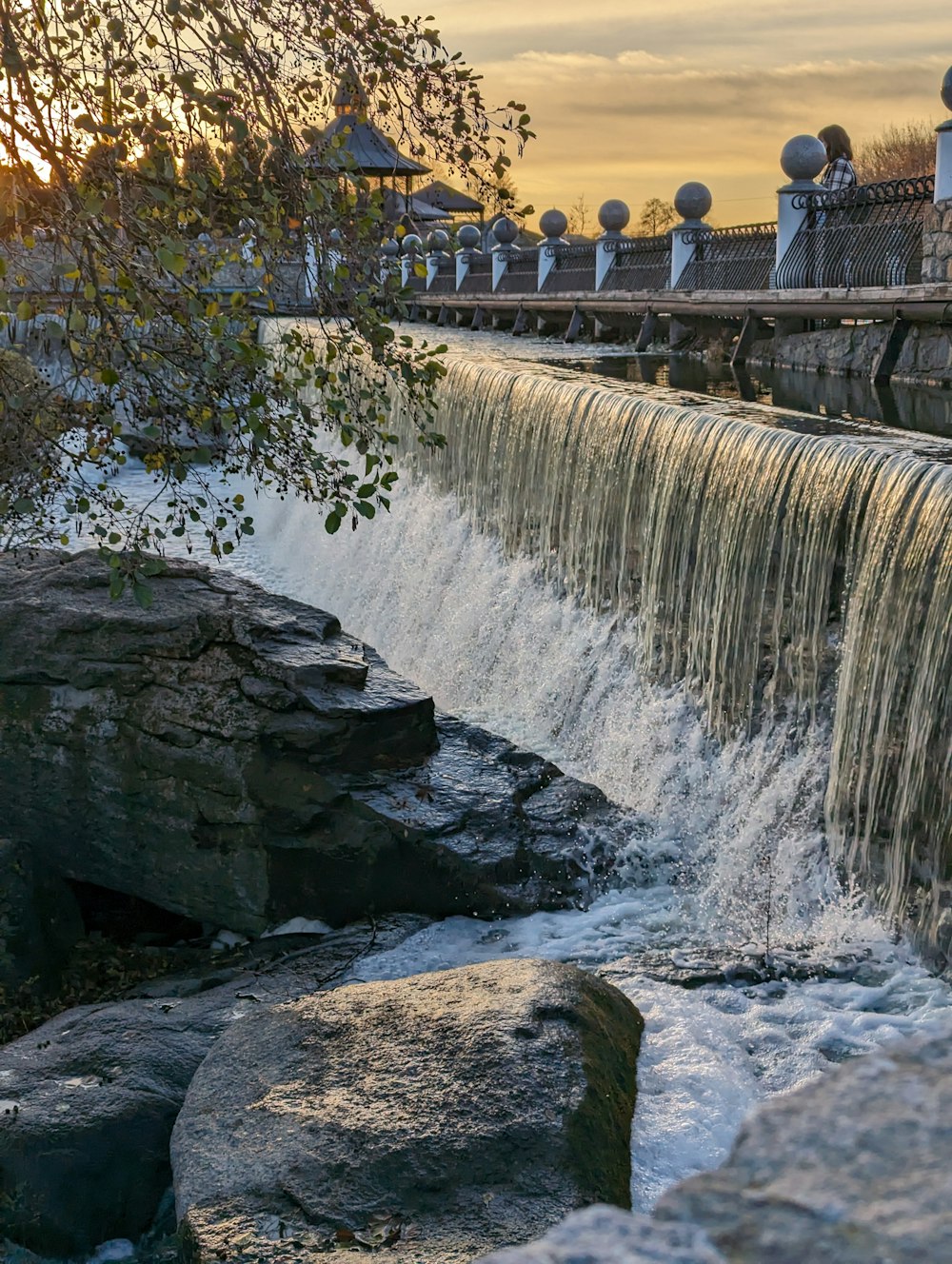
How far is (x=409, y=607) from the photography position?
1159cm

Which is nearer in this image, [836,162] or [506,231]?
[836,162]

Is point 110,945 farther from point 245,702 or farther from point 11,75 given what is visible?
point 11,75

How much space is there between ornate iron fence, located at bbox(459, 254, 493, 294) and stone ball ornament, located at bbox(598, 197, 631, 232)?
503cm

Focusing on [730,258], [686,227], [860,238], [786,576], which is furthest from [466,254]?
[786,576]

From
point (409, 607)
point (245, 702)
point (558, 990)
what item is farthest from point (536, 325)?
point (558, 990)

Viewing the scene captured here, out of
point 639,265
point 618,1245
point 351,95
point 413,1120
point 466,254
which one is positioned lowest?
point 413,1120

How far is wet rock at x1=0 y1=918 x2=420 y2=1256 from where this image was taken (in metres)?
4.13

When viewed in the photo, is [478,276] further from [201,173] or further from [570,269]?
[201,173]

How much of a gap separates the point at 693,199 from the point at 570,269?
5094 mm

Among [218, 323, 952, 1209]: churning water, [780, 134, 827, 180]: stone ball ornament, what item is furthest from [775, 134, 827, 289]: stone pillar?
[218, 323, 952, 1209]: churning water

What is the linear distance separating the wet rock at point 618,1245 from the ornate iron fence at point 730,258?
16760 mm

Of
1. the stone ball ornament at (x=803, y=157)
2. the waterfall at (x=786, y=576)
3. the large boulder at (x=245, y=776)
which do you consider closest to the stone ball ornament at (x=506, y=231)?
the stone ball ornament at (x=803, y=157)

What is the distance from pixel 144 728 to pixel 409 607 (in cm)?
532

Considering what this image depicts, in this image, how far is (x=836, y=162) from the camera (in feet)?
55.3
